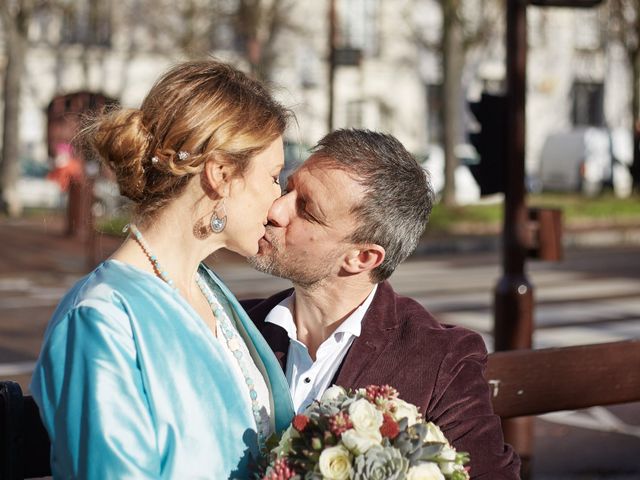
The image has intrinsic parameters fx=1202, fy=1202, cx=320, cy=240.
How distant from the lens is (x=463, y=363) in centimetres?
285

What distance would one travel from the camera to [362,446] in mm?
2268

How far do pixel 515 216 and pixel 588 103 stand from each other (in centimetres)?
3545

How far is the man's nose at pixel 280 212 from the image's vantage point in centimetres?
287

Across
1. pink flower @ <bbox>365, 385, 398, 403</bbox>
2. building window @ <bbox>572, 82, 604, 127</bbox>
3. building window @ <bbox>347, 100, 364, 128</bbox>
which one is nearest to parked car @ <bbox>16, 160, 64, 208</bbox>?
building window @ <bbox>347, 100, 364, 128</bbox>

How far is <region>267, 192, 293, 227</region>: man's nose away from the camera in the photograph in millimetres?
2873

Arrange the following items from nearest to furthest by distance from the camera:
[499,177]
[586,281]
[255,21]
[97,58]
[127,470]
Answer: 1. [127,470]
2. [499,177]
3. [586,281]
4. [255,21]
5. [97,58]

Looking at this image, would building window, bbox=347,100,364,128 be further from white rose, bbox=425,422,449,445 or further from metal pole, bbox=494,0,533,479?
white rose, bbox=425,422,449,445

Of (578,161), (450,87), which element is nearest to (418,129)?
(578,161)

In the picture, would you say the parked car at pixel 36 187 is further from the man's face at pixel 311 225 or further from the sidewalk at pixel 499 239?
the man's face at pixel 311 225

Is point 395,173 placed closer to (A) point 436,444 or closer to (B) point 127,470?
(A) point 436,444

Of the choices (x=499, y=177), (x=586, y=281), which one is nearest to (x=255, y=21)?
(x=586, y=281)

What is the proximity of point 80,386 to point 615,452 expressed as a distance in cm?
464

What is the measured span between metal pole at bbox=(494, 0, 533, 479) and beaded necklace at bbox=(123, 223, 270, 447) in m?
4.22

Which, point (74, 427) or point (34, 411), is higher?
point (74, 427)
